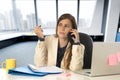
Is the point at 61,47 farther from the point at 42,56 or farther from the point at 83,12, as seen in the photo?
the point at 83,12

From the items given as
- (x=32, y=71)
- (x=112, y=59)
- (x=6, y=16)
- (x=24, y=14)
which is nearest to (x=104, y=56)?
(x=112, y=59)

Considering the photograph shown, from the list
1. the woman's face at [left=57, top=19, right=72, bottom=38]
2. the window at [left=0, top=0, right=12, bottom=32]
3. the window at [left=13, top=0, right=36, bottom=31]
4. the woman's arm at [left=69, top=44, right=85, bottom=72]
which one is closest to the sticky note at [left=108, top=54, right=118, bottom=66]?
the woman's arm at [left=69, top=44, right=85, bottom=72]

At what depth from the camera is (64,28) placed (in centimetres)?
171

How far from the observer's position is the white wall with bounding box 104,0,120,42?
4.87 meters

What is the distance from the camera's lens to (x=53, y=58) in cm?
167

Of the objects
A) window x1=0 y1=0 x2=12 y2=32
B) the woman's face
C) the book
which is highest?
window x1=0 y1=0 x2=12 y2=32

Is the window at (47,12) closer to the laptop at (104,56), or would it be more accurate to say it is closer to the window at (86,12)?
the window at (86,12)

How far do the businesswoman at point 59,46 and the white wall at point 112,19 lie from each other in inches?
142

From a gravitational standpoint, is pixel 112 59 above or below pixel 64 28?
below

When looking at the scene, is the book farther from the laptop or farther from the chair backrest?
the chair backrest

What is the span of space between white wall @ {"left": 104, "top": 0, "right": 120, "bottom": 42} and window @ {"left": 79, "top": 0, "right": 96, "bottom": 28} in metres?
1.22

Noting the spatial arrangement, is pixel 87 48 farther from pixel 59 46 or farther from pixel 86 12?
pixel 86 12

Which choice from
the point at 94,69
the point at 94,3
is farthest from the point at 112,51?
the point at 94,3

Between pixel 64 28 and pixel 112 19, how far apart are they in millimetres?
3746
